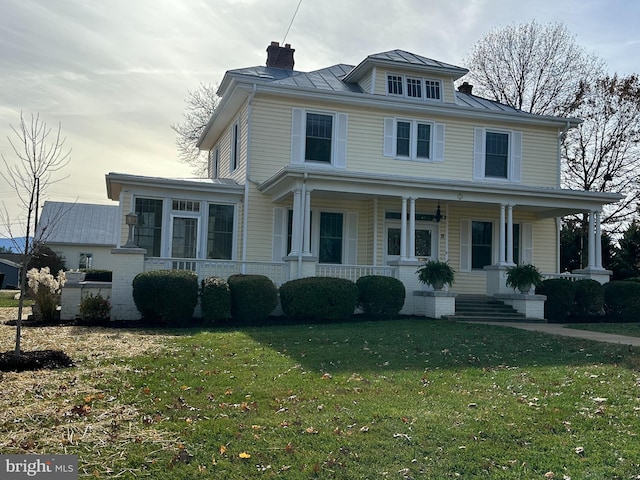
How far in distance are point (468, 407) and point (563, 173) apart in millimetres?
26659

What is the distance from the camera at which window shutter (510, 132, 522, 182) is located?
63.4ft

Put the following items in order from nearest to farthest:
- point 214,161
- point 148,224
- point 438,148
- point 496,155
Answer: point 148,224 < point 438,148 < point 496,155 < point 214,161

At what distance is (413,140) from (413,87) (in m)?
1.83

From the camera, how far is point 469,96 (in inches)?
846

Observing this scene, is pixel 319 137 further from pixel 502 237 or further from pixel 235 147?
pixel 502 237

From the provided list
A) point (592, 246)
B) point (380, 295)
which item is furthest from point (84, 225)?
point (592, 246)

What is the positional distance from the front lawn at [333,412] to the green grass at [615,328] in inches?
160

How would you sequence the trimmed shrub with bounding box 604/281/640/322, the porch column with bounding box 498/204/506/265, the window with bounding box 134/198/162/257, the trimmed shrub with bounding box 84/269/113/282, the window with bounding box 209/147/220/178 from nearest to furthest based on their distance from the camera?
the trimmed shrub with bounding box 604/281/640/322 → the window with bounding box 134/198/162/257 → the porch column with bounding box 498/204/506/265 → the trimmed shrub with bounding box 84/269/113/282 → the window with bounding box 209/147/220/178

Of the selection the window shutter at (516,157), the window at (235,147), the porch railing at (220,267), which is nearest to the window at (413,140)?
the window shutter at (516,157)

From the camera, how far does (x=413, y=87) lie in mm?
18922

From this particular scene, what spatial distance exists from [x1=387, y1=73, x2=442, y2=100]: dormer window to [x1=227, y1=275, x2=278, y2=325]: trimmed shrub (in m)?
8.48

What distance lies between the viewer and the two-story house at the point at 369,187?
15.9m

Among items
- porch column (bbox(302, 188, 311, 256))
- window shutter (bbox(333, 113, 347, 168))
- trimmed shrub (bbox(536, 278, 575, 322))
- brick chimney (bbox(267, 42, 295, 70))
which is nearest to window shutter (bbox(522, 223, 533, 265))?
trimmed shrub (bbox(536, 278, 575, 322))

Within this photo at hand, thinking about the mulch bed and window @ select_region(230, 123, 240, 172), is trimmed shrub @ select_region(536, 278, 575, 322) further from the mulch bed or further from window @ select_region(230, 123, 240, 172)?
the mulch bed
